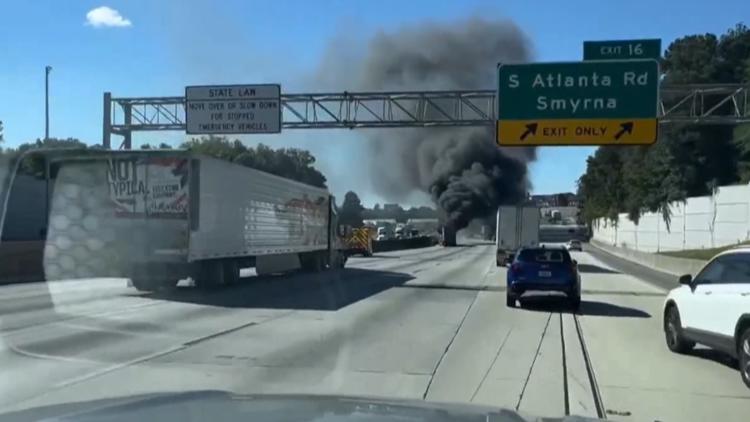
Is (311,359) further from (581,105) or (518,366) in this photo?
(581,105)

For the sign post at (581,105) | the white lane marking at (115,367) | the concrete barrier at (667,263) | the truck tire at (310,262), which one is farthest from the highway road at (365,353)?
the truck tire at (310,262)

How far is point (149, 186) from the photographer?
2291 centimetres

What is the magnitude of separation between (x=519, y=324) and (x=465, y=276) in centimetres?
1827

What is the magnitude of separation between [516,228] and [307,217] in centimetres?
1524

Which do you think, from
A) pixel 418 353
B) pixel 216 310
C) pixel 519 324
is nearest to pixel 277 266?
pixel 216 310

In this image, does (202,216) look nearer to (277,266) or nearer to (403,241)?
(277,266)

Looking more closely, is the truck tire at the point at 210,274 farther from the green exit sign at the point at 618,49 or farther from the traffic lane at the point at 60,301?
the green exit sign at the point at 618,49

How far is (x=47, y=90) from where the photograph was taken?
60750mm

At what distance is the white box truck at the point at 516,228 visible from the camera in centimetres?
4744

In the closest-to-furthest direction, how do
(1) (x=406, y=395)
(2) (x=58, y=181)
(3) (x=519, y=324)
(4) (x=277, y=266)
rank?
1. (1) (x=406, y=395)
2. (3) (x=519, y=324)
3. (2) (x=58, y=181)
4. (4) (x=277, y=266)

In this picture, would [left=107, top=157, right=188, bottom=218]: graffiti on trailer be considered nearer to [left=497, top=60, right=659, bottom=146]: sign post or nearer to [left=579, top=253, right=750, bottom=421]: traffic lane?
[left=497, top=60, right=659, bottom=146]: sign post

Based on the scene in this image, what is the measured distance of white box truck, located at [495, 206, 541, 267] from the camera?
156 feet

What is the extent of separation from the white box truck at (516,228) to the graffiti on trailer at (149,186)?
89.4 ft

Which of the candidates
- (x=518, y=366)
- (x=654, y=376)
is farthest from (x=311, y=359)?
(x=654, y=376)
